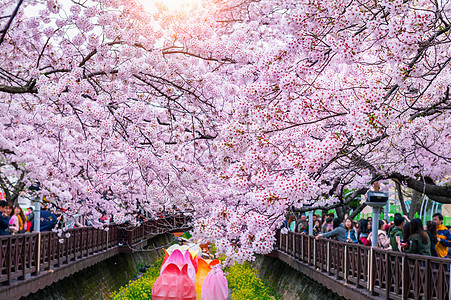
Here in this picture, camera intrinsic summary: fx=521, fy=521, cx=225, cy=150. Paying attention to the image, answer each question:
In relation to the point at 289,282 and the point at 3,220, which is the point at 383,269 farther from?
the point at 289,282

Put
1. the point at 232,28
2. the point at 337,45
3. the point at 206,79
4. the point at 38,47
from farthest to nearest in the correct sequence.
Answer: the point at 232,28, the point at 38,47, the point at 206,79, the point at 337,45

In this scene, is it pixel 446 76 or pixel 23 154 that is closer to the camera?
pixel 446 76

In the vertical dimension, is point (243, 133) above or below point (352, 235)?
above

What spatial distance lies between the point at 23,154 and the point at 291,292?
11.5 m

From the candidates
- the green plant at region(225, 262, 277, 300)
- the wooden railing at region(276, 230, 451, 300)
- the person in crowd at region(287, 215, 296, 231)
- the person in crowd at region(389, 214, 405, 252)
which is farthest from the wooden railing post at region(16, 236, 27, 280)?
the person in crowd at region(287, 215, 296, 231)

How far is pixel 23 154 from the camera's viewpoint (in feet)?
48.8

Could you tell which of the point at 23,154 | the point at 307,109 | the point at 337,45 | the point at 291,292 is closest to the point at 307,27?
the point at 337,45

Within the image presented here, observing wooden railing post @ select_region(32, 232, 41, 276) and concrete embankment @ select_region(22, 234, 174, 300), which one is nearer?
wooden railing post @ select_region(32, 232, 41, 276)

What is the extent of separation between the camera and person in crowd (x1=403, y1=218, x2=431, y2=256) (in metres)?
9.07

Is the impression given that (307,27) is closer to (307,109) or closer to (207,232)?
(307,109)

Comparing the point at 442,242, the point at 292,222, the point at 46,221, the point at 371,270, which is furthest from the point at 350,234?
the point at 292,222

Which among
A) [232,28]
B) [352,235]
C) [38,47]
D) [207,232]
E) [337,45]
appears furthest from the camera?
[352,235]

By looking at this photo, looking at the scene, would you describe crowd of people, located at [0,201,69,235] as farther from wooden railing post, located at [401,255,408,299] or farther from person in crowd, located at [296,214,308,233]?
person in crowd, located at [296,214,308,233]

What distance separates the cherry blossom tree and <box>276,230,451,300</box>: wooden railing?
4.31 ft
